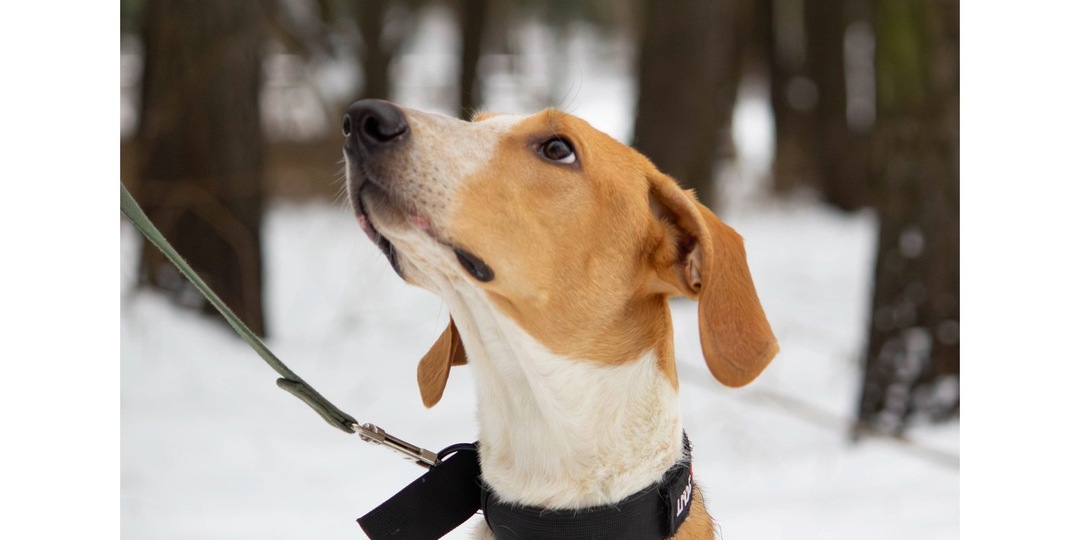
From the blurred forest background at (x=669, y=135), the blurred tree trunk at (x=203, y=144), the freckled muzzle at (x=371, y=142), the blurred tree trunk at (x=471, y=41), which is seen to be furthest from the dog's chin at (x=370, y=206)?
the blurred tree trunk at (x=471, y=41)

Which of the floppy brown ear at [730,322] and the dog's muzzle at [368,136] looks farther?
the floppy brown ear at [730,322]

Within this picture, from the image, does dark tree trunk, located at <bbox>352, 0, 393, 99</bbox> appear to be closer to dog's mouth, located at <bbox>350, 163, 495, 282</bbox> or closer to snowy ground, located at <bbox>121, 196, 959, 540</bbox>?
snowy ground, located at <bbox>121, 196, 959, 540</bbox>

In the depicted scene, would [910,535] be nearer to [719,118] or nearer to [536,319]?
[536,319]

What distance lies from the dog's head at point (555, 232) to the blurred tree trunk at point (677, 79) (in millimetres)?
3994

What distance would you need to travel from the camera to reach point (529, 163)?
214cm

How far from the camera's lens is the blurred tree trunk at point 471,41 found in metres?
10.8

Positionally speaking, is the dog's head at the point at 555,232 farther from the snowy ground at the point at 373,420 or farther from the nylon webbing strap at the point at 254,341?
the snowy ground at the point at 373,420

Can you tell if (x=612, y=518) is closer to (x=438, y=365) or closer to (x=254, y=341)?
(x=438, y=365)

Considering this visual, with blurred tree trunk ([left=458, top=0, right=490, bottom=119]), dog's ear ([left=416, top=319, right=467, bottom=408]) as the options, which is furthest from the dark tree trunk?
dog's ear ([left=416, top=319, right=467, bottom=408])

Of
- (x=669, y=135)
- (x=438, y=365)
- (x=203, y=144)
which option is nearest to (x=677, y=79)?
(x=669, y=135)

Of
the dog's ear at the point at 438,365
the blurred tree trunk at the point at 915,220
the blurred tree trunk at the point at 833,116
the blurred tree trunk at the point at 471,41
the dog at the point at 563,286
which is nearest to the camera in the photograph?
the dog at the point at 563,286

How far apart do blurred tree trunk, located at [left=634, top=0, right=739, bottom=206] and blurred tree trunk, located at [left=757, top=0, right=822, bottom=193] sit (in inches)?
136
